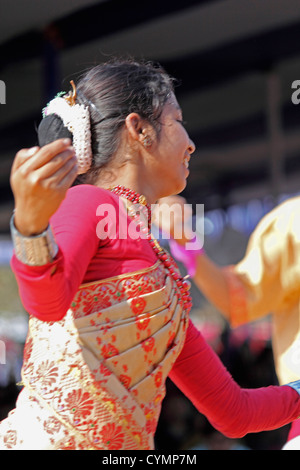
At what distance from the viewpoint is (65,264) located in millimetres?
1025

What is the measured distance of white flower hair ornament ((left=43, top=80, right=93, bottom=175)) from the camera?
130 cm

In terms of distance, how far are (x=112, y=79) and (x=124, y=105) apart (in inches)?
2.2

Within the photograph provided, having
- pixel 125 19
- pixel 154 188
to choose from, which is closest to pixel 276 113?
pixel 125 19

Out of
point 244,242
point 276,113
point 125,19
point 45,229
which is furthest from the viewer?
point 244,242

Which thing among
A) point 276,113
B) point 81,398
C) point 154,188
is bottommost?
point 81,398

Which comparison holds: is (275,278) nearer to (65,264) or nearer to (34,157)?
(65,264)

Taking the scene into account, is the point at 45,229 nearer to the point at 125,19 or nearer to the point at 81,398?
the point at 81,398

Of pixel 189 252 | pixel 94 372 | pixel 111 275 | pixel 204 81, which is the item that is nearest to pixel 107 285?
pixel 111 275

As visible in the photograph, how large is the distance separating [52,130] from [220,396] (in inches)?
23.1

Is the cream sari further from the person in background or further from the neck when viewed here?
the person in background

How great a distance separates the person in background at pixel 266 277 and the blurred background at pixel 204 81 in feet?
4.65

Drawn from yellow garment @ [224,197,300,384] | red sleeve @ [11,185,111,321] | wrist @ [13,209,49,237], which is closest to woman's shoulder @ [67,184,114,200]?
red sleeve @ [11,185,111,321]

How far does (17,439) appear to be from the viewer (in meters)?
1.16

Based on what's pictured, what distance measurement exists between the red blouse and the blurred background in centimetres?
225
